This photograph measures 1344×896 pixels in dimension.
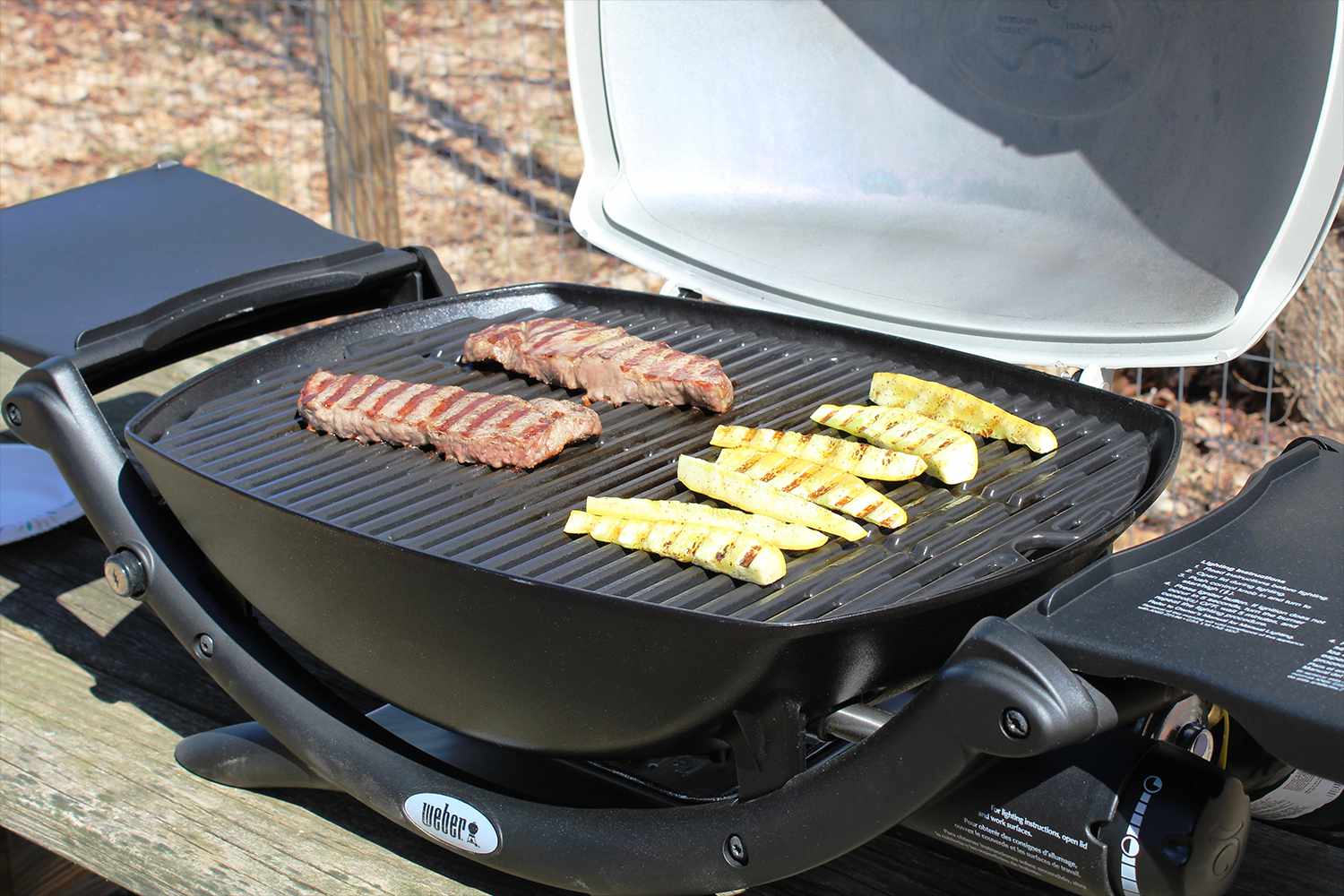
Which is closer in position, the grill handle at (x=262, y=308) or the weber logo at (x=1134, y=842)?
the weber logo at (x=1134, y=842)

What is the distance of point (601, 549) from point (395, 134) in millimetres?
5026

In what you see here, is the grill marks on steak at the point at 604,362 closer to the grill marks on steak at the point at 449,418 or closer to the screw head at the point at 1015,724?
the grill marks on steak at the point at 449,418

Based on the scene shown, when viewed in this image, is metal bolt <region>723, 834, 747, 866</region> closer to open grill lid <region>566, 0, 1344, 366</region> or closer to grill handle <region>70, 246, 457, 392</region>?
open grill lid <region>566, 0, 1344, 366</region>

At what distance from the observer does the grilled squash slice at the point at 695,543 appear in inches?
62.7

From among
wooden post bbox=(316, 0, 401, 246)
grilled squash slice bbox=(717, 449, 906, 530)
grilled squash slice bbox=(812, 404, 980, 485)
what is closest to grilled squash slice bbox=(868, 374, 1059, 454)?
grilled squash slice bbox=(812, 404, 980, 485)

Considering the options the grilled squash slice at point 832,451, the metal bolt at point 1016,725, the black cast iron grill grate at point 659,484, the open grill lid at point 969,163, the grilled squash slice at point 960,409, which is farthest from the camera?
the open grill lid at point 969,163

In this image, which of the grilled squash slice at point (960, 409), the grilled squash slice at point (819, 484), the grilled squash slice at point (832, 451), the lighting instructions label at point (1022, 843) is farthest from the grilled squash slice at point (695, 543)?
the grilled squash slice at point (960, 409)

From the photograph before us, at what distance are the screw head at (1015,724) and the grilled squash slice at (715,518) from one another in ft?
1.43

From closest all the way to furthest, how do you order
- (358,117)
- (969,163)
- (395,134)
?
1. (969,163)
2. (358,117)
3. (395,134)

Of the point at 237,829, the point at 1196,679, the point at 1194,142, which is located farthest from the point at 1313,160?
the point at 237,829

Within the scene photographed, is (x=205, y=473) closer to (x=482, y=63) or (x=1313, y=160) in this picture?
(x=1313, y=160)

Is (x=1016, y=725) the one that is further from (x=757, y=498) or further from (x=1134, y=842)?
(x=757, y=498)

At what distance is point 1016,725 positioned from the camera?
126cm

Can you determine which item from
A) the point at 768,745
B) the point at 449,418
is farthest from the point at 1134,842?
the point at 449,418
